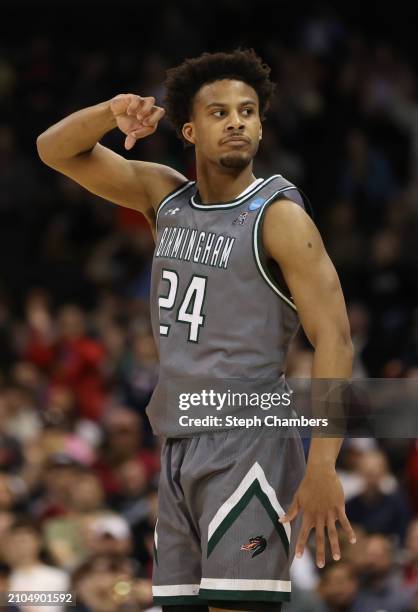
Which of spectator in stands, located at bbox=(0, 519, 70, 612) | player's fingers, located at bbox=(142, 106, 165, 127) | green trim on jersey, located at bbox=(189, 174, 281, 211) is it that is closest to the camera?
green trim on jersey, located at bbox=(189, 174, 281, 211)

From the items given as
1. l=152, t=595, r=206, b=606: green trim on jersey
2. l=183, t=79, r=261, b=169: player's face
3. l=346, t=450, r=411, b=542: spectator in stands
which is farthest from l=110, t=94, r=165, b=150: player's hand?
l=346, t=450, r=411, b=542: spectator in stands

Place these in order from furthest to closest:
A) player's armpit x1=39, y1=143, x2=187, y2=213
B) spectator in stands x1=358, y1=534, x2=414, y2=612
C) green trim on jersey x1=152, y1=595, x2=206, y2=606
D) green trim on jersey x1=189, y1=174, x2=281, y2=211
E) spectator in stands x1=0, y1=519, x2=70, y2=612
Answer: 1. spectator in stands x1=0, y1=519, x2=70, y2=612
2. spectator in stands x1=358, y1=534, x2=414, y2=612
3. player's armpit x1=39, y1=143, x2=187, y2=213
4. green trim on jersey x1=189, y1=174, x2=281, y2=211
5. green trim on jersey x1=152, y1=595, x2=206, y2=606

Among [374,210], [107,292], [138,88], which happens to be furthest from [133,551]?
[138,88]

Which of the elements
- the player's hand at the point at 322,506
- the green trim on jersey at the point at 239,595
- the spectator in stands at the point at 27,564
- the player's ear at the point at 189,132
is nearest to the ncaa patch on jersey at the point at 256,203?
the player's ear at the point at 189,132

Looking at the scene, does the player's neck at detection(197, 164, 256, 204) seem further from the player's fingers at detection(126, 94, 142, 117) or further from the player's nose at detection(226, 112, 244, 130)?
the player's fingers at detection(126, 94, 142, 117)

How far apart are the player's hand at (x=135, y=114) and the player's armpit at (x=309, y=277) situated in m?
0.64

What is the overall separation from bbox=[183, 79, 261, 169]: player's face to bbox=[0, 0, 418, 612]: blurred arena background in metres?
3.23

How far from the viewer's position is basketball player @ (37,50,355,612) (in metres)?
Answer: 4.34

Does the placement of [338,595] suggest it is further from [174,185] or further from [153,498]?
[174,185]

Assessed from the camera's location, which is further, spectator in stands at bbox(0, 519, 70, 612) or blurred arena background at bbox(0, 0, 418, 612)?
blurred arena background at bbox(0, 0, 418, 612)

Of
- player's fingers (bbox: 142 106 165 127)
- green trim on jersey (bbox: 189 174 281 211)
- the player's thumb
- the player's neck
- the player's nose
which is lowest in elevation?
the player's thumb

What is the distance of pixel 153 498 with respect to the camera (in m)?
8.79

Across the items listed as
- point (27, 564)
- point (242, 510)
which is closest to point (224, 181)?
point (242, 510)

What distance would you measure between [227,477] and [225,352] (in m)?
0.42
